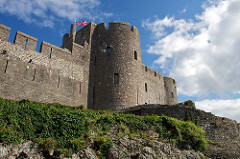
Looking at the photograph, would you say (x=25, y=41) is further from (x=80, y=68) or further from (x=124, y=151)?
(x=124, y=151)

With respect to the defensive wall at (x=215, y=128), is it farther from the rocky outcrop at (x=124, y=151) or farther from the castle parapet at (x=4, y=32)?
the castle parapet at (x=4, y=32)

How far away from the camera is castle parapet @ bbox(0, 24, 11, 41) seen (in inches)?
553

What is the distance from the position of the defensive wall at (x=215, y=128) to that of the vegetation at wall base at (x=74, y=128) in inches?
74.4

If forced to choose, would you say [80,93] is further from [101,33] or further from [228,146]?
[228,146]

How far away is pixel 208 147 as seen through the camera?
1269 cm

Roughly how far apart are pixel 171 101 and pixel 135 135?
61.0ft

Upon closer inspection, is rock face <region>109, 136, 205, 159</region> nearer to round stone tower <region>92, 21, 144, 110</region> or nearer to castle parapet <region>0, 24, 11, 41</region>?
round stone tower <region>92, 21, 144, 110</region>

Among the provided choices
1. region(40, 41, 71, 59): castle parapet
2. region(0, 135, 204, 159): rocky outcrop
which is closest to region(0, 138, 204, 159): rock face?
region(0, 135, 204, 159): rocky outcrop

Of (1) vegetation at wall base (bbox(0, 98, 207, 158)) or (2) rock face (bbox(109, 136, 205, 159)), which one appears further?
(2) rock face (bbox(109, 136, 205, 159))

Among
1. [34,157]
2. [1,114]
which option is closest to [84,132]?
[34,157]

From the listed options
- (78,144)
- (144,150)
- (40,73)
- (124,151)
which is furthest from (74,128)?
(40,73)

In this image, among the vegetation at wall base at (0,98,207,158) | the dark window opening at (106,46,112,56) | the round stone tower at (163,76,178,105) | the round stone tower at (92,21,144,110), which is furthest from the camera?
the round stone tower at (163,76,178,105)

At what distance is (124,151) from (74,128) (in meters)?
2.40

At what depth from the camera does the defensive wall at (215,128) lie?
13.1 metres
